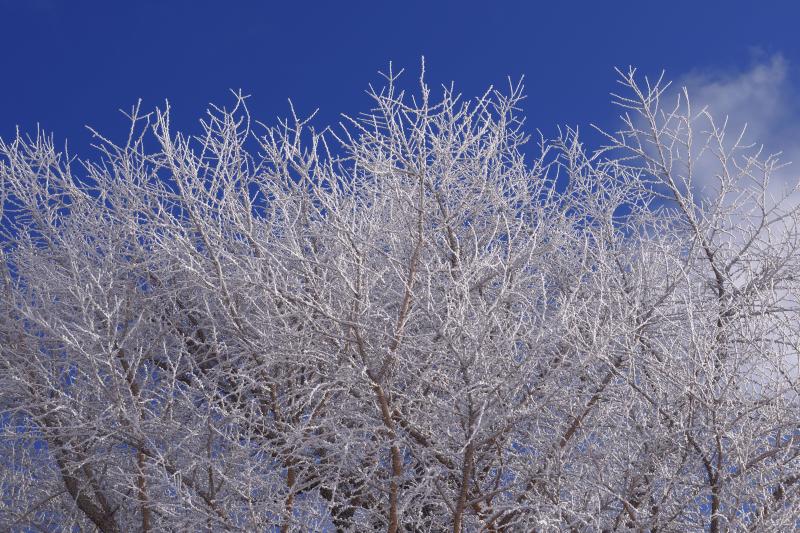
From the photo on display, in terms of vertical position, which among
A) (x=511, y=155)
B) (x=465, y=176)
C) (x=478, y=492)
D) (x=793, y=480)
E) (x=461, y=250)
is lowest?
(x=478, y=492)

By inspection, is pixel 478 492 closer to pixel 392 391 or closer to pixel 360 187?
pixel 392 391

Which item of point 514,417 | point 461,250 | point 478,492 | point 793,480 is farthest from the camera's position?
point 461,250

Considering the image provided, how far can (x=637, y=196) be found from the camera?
8719mm

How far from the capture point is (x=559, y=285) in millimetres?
8508

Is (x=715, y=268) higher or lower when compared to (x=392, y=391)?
higher

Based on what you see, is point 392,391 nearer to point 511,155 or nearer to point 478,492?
point 478,492

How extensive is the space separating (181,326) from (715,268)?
502 cm

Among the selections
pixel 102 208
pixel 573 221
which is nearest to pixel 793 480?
pixel 573 221

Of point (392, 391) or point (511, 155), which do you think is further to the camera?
point (511, 155)

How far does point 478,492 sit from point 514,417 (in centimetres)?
98

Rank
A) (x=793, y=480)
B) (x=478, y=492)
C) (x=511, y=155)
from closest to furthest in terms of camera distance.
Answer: (x=478, y=492), (x=793, y=480), (x=511, y=155)

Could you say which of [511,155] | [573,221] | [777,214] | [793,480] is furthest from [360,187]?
[793,480]

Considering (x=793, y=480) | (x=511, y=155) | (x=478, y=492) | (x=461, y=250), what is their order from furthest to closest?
(x=511, y=155)
(x=461, y=250)
(x=793, y=480)
(x=478, y=492)

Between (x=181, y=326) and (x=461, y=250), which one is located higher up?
(x=461, y=250)
